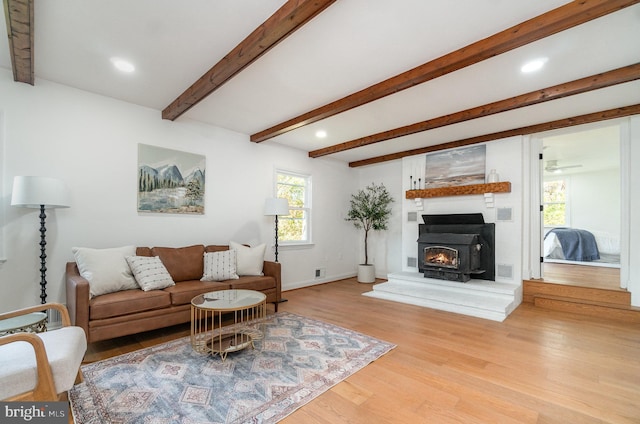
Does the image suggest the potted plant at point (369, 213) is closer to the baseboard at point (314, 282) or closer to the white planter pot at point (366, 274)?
the white planter pot at point (366, 274)

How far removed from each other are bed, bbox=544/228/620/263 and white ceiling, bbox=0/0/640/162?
432 cm

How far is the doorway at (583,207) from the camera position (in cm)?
506

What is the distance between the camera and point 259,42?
7.02ft

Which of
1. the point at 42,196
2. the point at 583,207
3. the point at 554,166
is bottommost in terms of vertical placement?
the point at 42,196

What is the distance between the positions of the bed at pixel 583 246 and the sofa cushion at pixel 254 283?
6.96m

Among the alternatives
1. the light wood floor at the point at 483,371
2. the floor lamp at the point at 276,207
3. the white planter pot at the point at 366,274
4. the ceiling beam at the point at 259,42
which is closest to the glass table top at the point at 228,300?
the light wood floor at the point at 483,371

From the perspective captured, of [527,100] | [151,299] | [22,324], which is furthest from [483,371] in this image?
[22,324]

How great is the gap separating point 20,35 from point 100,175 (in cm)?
157

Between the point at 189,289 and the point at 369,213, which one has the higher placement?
the point at 369,213

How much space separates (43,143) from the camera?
9.84ft

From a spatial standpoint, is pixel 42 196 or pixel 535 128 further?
pixel 535 128

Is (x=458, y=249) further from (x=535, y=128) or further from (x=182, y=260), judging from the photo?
(x=182, y=260)

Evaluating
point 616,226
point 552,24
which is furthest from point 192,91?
point 616,226

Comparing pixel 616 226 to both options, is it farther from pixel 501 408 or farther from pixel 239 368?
pixel 239 368
